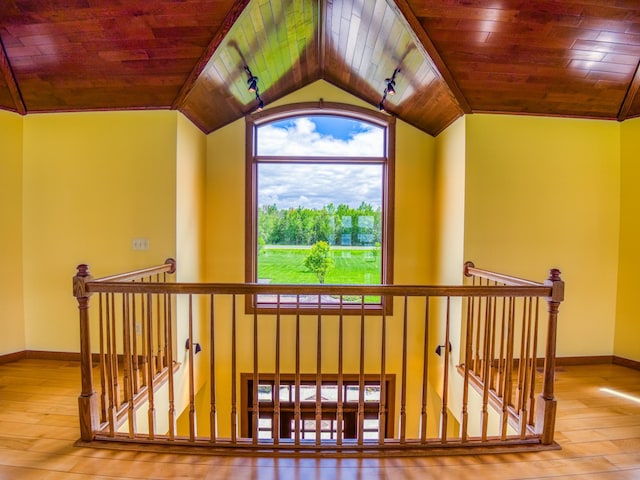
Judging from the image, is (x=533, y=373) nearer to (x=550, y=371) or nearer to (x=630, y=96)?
(x=550, y=371)

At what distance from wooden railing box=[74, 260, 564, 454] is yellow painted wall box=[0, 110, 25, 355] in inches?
31.9

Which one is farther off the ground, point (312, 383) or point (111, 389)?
point (111, 389)

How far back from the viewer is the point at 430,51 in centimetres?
267

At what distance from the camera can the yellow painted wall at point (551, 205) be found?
10.7 feet

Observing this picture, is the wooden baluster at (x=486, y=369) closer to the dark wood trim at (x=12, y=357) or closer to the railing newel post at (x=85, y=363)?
the railing newel post at (x=85, y=363)

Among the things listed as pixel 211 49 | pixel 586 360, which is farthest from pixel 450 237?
pixel 211 49

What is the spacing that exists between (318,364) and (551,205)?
297 centimetres

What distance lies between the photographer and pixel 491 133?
3258 millimetres

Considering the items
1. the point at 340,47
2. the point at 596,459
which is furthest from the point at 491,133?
the point at 596,459

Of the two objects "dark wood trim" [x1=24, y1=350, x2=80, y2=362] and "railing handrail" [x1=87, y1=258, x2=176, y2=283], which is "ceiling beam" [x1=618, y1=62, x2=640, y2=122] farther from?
"dark wood trim" [x1=24, y1=350, x2=80, y2=362]

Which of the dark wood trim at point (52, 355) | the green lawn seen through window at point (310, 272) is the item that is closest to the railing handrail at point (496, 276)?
the green lawn seen through window at point (310, 272)

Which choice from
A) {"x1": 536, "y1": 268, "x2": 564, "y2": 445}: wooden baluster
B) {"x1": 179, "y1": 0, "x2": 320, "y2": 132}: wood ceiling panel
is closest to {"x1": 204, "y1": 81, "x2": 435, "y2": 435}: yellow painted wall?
{"x1": 179, "y1": 0, "x2": 320, "y2": 132}: wood ceiling panel

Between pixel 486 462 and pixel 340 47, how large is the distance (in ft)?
12.1

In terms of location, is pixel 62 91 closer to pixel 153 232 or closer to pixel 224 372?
pixel 153 232
